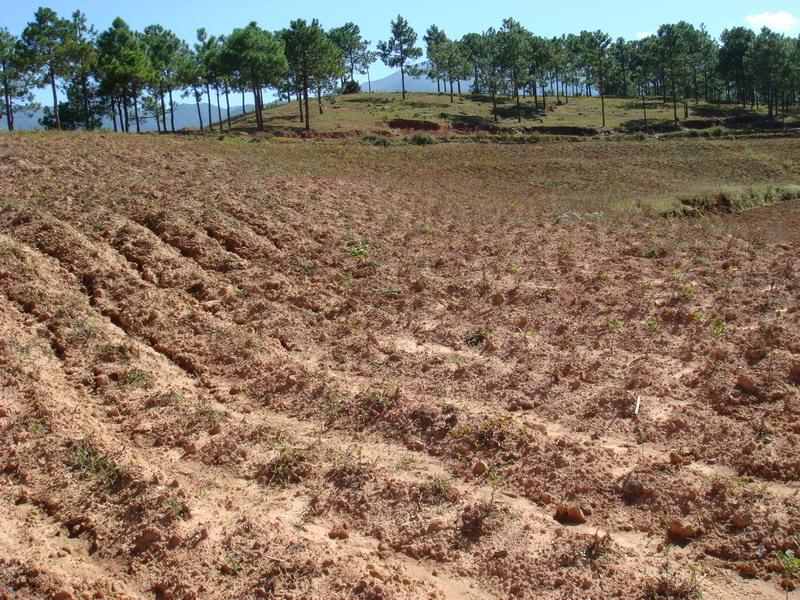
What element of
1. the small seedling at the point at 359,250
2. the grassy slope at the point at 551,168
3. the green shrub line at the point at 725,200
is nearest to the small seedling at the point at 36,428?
the small seedling at the point at 359,250

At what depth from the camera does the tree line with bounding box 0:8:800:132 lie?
152ft

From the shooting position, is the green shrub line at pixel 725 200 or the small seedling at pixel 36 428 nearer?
the small seedling at pixel 36 428

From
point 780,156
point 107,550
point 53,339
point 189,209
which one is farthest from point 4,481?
point 780,156

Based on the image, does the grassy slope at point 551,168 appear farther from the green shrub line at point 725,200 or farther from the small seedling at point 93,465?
the small seedling at point 93,465

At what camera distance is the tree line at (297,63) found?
152ft

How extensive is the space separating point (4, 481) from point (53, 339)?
315cm

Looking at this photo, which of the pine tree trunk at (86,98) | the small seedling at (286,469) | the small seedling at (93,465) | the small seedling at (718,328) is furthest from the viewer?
the pine tree trunk at (86,98)

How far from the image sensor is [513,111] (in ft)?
237

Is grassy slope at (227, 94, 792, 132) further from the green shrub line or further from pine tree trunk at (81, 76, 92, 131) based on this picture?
the green shrub line

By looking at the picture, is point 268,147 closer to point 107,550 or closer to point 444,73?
point 107,550

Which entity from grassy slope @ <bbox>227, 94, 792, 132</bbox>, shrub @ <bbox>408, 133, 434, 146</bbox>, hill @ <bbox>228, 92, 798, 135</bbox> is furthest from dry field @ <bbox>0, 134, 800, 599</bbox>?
grassy slope @ <bbox>227, 94, 792, 132</bbox>

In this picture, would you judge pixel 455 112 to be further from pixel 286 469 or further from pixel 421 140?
pixel 286 469

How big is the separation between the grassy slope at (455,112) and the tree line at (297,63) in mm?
1734

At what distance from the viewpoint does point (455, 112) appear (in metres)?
68.2
